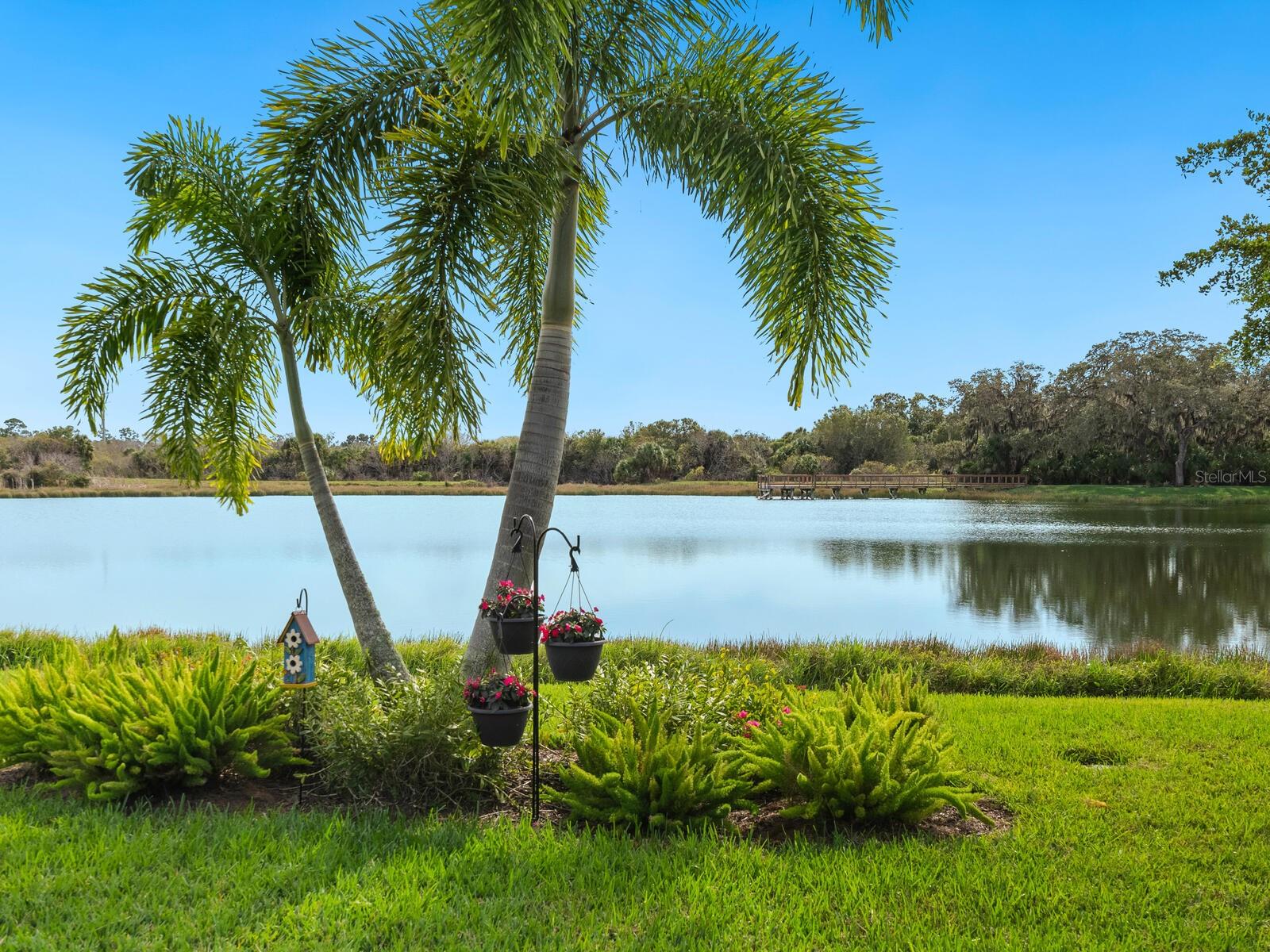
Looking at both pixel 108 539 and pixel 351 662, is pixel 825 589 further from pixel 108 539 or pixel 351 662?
pixel 108 539

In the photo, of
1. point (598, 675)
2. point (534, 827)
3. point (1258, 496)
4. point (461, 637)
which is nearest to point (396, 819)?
point (534, 827)

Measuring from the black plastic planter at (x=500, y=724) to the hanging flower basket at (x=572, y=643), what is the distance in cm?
27

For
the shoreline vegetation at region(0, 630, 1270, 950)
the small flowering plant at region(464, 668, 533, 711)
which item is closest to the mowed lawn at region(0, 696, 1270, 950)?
the shoreline vegetation at region(0, 630, 1270, 950)

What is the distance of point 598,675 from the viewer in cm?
503

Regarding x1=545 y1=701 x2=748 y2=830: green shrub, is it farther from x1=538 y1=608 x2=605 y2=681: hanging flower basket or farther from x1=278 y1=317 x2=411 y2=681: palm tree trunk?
x1=278 y1=317 x2=411 y2=681: palm tree trunk

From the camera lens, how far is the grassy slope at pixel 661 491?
146ft

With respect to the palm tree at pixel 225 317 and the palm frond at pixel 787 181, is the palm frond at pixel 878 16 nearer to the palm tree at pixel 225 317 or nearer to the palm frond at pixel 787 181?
the palm frond at pixel 787 181

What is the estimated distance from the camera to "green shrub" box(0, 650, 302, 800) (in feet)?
14.0

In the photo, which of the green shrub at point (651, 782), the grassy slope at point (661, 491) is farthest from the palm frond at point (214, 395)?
the grassy slope at point (661, 491)

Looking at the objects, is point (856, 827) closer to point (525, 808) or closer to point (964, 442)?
point (525, 808)

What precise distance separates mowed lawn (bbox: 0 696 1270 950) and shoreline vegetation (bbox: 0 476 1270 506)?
128 ft

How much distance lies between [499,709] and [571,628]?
538mm

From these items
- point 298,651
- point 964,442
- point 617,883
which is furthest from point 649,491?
point 617,883

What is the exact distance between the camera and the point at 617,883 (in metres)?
3.34
